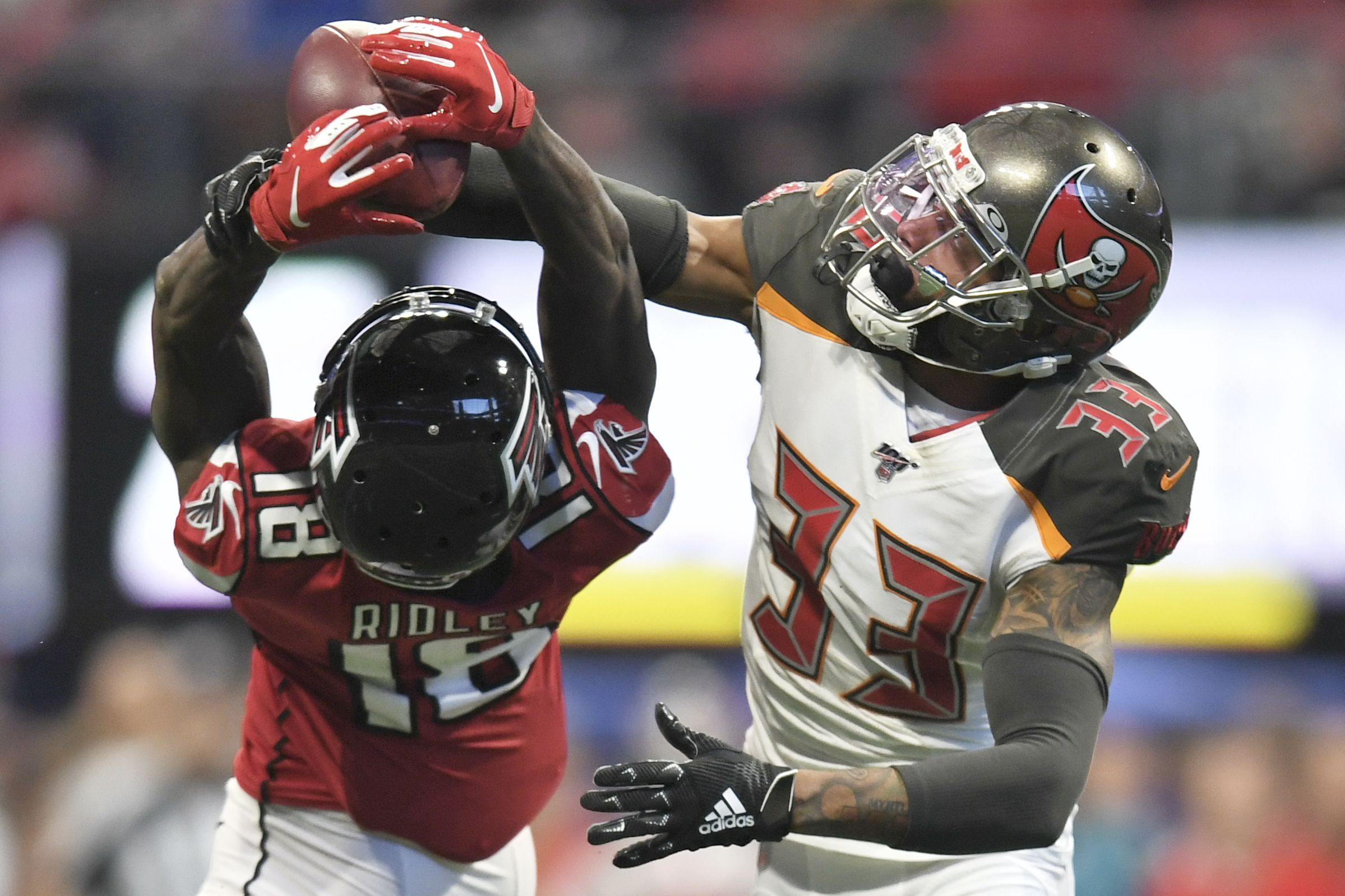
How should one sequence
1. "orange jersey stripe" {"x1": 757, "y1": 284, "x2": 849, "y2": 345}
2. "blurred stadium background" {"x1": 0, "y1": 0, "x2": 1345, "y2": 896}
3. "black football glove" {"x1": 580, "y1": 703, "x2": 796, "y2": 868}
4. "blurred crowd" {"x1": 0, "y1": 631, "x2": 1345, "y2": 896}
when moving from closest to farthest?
"black football glove" {"x1": 580, "y1": 703, "x2": 796, "y2": 868} < "orange jersey stripe" {"x1": 757, "y1": 284, "x2": 849, "y2": 345} < "blurred crowd" {"x1": 0, "y1": 631, "x2": 1345, "y2": 896} < "blurred stadium background" {"x1": 0, "y1": 0, "x2": 1345, "y2": 896}

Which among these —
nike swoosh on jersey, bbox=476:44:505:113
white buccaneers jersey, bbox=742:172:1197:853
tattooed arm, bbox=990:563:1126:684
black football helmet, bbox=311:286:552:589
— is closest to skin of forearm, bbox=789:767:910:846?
tattooed arm, bbox=990:563:1126:684

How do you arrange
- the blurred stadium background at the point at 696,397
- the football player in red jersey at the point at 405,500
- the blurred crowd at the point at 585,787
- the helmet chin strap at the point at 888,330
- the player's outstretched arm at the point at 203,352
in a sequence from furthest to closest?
the blurred stadium background at the point at 696,397 → the blurred crowd at the point at 585,787 → the helmet chin strap at the point at 888,330 → the player's outstretched arm at the point at 203,352 → the football player in red jersey at the point at 405,500

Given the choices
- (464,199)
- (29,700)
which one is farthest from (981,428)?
(29,700)

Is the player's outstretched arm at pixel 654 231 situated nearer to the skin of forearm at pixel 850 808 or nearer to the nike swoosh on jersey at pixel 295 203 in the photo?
the nike swoosh on jersey at pixel 295 203

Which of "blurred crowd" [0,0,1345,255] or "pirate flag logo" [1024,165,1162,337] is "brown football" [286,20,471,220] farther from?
"blurred crowd" [0,0,1345,255]

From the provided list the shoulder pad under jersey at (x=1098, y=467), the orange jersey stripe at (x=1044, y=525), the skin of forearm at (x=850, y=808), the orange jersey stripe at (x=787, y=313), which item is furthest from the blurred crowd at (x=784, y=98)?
the skin of forearm at (x=850, y=808)

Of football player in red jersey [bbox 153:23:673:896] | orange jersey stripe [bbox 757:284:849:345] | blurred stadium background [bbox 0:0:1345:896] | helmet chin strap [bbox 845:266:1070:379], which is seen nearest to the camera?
football player in red jersey [bbox 153:23:673:896]

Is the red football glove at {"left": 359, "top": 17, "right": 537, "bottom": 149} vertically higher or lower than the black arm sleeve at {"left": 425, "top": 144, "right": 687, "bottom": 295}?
higher

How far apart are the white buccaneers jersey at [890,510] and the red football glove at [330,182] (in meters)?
0.88

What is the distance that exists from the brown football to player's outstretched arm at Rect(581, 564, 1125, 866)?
1007 mm

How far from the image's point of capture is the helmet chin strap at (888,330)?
3.08 metres

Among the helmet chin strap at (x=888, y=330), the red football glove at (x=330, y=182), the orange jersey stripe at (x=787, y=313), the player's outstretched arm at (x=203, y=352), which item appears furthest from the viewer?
the orange jersey stripe at (x=787, y=313)

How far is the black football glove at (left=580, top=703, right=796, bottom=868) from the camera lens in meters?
2.55

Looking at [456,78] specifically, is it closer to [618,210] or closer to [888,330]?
[618,210]
